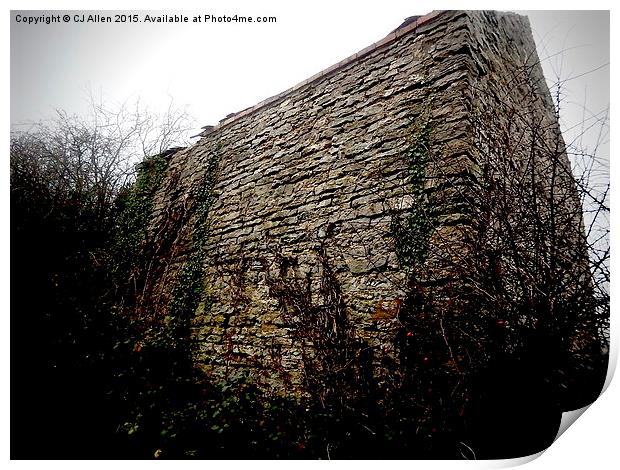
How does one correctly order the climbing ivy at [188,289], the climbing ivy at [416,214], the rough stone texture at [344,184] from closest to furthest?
1. the climbing ivy at [416,214]
2. the rough stone texture at [344,184]
3. the climbing ivy at [188,289]

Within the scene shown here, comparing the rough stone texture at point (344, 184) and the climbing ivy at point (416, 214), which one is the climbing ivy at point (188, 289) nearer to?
the rough stone texture at point (344, 184)

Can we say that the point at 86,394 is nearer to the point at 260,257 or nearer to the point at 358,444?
the point at 260,257

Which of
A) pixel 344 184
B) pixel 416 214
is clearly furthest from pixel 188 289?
pixel 416 214

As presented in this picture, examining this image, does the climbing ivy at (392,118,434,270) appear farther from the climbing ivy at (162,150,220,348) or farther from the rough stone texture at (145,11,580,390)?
the climbing ivy at (162,150,220,348)

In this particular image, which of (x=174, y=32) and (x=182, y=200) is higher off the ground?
(x=174, y=32)

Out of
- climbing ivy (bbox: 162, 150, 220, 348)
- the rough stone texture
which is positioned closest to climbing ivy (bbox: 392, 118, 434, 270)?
the rough stone texture

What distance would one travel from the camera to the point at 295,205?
3.82m

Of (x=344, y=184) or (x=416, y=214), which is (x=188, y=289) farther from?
(x=416, y=214)

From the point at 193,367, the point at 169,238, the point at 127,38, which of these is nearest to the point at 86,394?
the point at 193,367

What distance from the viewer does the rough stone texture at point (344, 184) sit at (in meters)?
3.06

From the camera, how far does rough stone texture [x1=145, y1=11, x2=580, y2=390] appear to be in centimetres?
306

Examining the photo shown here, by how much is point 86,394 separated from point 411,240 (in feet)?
10.2

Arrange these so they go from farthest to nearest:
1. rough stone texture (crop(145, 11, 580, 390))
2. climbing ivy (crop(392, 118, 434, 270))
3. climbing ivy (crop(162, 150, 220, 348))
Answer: climbing ivy (crop(162, 150, 220, 348)), rough stone texture (crop(145, 11, 580, 390)), climbing ivy (crop(392, 118, 434, 270))

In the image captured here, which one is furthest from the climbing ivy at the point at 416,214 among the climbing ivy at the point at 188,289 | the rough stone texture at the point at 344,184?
the climbing ivy at the point at 188,289
